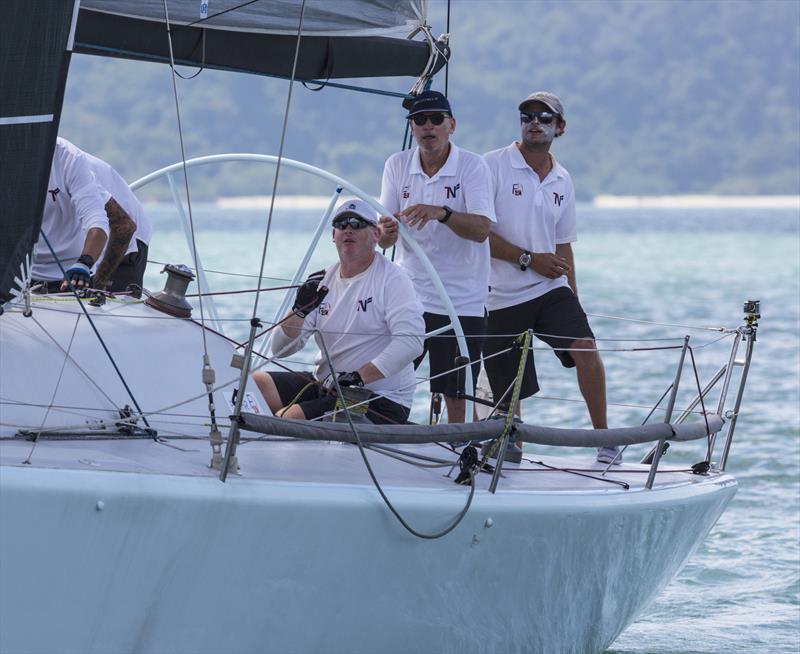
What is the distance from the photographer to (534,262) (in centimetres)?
557

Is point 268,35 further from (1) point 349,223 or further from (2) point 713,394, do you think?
(2) point 713,394

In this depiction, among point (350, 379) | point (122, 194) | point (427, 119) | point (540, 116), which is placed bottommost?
point (350, 379)

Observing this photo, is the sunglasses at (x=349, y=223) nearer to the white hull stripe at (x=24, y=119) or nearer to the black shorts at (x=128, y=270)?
the white hull stripe at (x=24, y=119)

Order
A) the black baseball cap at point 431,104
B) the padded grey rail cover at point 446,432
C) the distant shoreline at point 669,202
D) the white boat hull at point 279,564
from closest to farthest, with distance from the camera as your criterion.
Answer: the white boat hull at point 279,564, the padded grey rail cover at point 446,432, the black baseball cap at point 431,104, the distant shoreline at point 669,202

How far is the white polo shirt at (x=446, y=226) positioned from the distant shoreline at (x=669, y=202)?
81.6 m

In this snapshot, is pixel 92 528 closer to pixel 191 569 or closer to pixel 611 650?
pixel 191 569

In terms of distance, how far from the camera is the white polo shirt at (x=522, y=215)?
18.5 feet

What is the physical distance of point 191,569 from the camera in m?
3.78

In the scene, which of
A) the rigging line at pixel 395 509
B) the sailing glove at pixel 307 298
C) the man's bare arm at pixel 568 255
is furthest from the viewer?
the man's bare arm at pixel 568 255

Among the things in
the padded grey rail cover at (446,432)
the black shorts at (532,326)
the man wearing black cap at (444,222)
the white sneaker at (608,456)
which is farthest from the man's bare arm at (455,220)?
the padded grey rail cover at (446,432)

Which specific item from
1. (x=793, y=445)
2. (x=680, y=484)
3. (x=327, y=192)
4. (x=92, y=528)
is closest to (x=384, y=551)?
(x=92, y=528)

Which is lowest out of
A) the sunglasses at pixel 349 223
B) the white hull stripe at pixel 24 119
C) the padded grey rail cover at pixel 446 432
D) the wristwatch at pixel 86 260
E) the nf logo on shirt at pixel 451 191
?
the padded grey rail cover at pixel 446 432

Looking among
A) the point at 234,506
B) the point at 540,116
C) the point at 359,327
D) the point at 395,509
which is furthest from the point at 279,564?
the point at 540,116

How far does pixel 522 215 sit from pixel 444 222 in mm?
550
